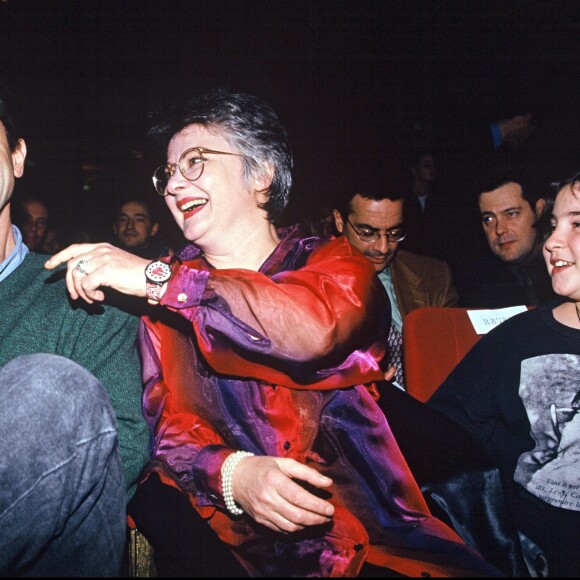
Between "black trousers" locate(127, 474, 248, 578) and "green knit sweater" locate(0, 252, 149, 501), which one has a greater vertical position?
"green knit sweater" locate(0, 252, 149, 501)

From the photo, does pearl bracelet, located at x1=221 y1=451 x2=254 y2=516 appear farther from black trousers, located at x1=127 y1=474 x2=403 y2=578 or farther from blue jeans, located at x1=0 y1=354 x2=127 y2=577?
blue jeans, located at x1=0 y1=354 x2=127 y2=577

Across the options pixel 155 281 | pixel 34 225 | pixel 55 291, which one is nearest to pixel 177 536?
pixel 155 281

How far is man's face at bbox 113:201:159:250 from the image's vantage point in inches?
198

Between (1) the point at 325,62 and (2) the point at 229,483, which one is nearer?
(2) the point at 229,483

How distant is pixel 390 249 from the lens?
2955 millimetres

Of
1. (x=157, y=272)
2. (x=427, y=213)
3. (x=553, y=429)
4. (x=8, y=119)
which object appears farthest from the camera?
(x=427, y=213)

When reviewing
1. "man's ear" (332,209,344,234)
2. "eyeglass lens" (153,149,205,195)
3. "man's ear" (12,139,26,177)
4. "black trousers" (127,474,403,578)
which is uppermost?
"man's ear" (12,139,26,177)

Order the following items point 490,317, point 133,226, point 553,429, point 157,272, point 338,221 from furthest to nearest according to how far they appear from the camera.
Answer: point 133,226
point 338,221
point 490,317
point 553,429
point 157,272

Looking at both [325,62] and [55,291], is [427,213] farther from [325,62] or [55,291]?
[55,291]

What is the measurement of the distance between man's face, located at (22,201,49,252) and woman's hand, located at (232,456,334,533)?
14.8 ft

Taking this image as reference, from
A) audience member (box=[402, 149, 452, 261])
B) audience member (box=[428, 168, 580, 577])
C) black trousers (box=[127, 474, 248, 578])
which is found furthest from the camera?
audience member (box=[402, 149, 452, 261])

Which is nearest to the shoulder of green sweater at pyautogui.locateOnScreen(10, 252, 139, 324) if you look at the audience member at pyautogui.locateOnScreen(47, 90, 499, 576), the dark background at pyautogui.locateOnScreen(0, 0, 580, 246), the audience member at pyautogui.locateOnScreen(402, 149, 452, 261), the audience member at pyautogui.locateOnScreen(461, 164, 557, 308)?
the audience member at pyautogui.locateOnScreen(47, 90, 499, 576)

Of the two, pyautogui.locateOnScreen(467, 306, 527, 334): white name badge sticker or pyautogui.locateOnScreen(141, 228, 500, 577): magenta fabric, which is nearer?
pyautogui.locateOnScreen(141, 228, 500, 577): magenta fabric

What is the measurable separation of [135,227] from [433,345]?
3796 mm
